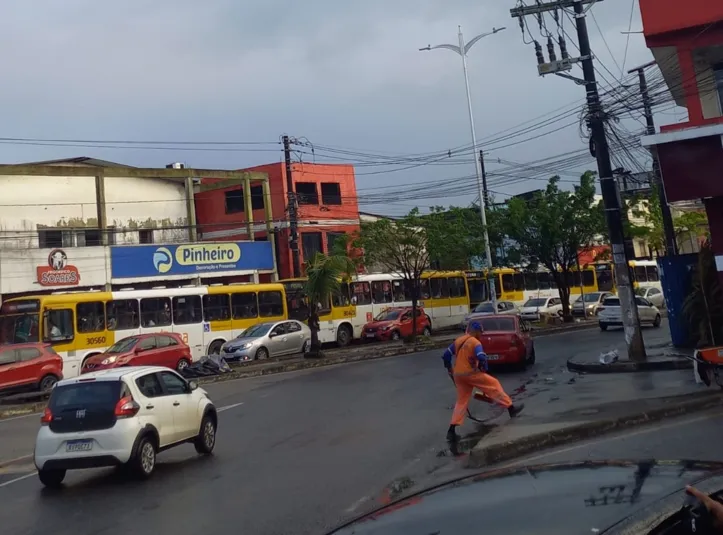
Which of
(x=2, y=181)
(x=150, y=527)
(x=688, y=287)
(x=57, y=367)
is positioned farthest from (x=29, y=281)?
(x=150, y=527)

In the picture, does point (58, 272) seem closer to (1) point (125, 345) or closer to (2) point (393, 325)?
(1) point (125, 345)

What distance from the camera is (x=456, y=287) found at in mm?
45312

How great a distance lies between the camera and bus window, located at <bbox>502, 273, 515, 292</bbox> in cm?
4894

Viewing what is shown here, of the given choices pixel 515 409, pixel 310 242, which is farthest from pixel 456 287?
pixel 515 409

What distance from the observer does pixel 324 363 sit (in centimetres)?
2817

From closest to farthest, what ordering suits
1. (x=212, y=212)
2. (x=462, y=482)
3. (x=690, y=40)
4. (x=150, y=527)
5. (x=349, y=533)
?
1. (x=349, y=533)
2. (x=462, y=482)
3. (x=150, y=527)
4. (x=690, y=40)
5. (x=212, y=212)

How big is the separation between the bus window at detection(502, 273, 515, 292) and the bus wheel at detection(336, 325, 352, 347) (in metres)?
13.8

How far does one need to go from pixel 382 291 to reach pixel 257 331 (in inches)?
440

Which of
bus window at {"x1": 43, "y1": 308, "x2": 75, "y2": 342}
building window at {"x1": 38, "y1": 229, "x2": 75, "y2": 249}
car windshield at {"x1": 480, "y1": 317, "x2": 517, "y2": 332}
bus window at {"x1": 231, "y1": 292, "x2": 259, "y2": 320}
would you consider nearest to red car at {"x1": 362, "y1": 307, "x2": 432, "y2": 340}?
bus window at {"x1": 231, "y1": 292, "x2": 259, "y2": 320}

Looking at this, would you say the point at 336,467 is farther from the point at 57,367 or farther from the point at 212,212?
the point at 212,212

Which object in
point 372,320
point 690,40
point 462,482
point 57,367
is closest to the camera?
point 462,482

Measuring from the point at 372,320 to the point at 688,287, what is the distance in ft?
65.3

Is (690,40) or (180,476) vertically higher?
(690,40)

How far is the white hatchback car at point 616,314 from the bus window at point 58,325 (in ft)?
72.6
